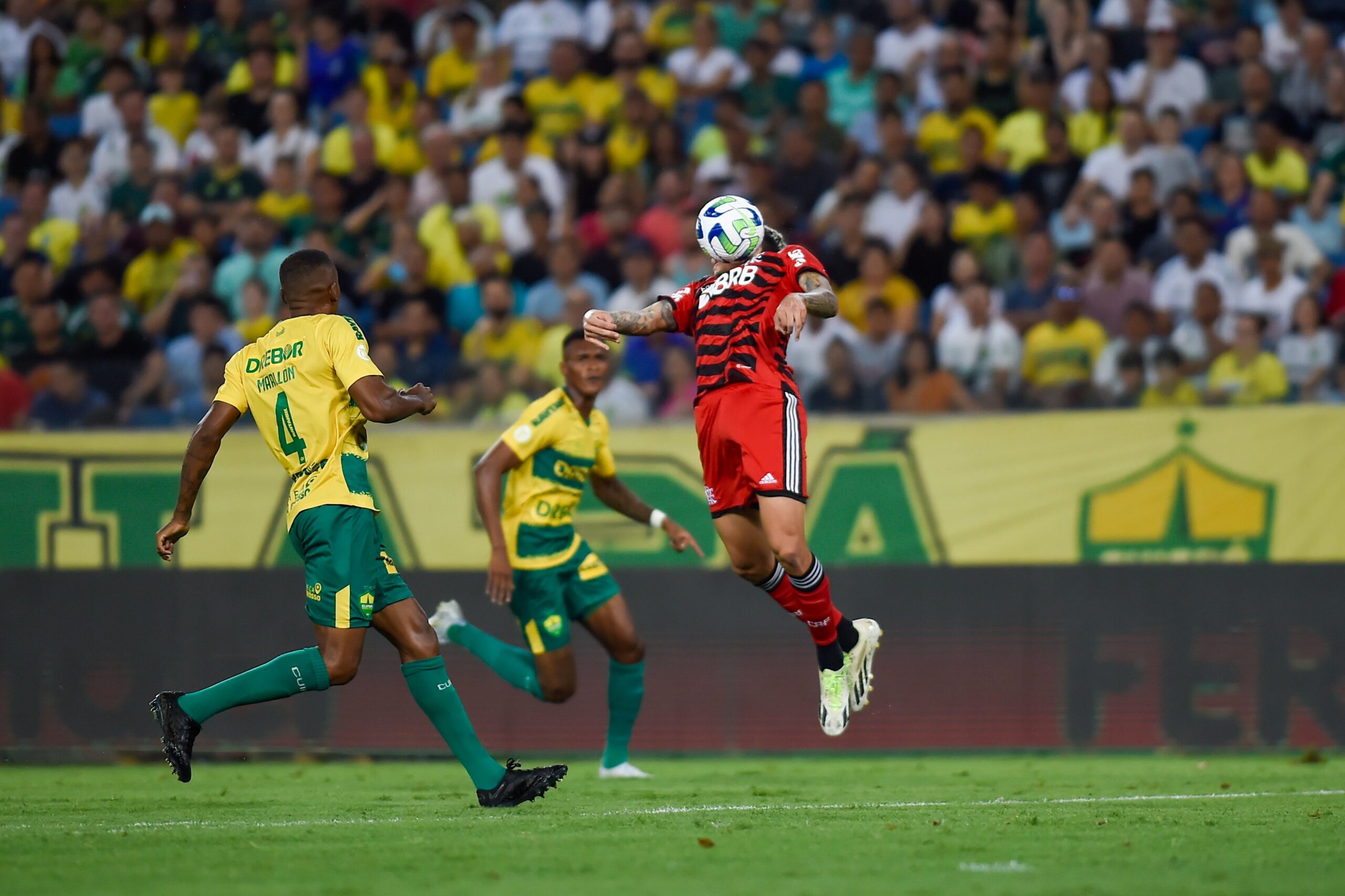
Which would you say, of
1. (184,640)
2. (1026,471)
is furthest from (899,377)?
(184,640)

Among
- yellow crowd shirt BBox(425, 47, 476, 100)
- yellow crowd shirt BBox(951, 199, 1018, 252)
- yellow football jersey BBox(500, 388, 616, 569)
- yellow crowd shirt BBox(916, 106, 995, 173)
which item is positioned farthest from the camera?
yellow crowd shirt BBox(425, 47, 476, 100)

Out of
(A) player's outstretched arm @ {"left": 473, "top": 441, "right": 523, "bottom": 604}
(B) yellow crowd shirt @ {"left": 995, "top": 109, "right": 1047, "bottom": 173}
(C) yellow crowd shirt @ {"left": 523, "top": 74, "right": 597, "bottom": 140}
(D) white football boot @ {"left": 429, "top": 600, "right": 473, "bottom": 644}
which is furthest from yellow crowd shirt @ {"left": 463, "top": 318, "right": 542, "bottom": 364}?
(B) yellow crowd shirt @ {"left": 995, "top": 109, "right": 1047, "bottom": 173}

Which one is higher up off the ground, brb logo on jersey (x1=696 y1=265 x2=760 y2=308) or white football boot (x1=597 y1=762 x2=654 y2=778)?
brb logo on jersey (x1=696 y1=265 x2=760 y2=308)

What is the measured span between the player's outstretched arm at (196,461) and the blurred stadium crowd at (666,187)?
193 inches

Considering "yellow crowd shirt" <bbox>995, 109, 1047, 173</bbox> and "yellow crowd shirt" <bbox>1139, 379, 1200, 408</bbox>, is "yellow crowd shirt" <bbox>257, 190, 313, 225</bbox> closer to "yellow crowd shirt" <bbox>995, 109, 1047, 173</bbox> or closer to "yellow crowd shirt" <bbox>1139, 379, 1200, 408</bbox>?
"yellow crowd shirt" <bbox>995, 109, 1047, 173</bbox>

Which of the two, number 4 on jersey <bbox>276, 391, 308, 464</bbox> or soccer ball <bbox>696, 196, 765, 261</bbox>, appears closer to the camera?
number 4 on jersey <bbox>276, 391, 308, 464</bbox>

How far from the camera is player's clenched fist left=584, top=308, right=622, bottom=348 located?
26.7 ft

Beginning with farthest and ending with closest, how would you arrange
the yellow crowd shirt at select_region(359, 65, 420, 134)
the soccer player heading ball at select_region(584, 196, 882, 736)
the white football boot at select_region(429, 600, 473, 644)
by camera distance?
the yellow crowd shirt at select_region(359, 65, 420, 134) < the white football boot at select_region(429, 600, 473, 644) < the soccer player heading ball at select_region(584, 196, 882, 736)

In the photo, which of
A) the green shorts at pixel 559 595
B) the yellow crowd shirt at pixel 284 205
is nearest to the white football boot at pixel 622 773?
the green shorts at pixel 559 595

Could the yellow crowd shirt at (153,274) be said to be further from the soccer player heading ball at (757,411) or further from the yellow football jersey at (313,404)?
the soccer player heading ball at (757,411)

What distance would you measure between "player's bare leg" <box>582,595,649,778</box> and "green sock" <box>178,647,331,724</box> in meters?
2.80

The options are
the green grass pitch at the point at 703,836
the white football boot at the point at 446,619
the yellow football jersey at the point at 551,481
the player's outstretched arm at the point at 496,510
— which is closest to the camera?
the green grass pitch at the point at 703,836

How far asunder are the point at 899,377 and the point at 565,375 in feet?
11.0

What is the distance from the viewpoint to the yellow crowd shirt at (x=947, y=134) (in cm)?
1560
